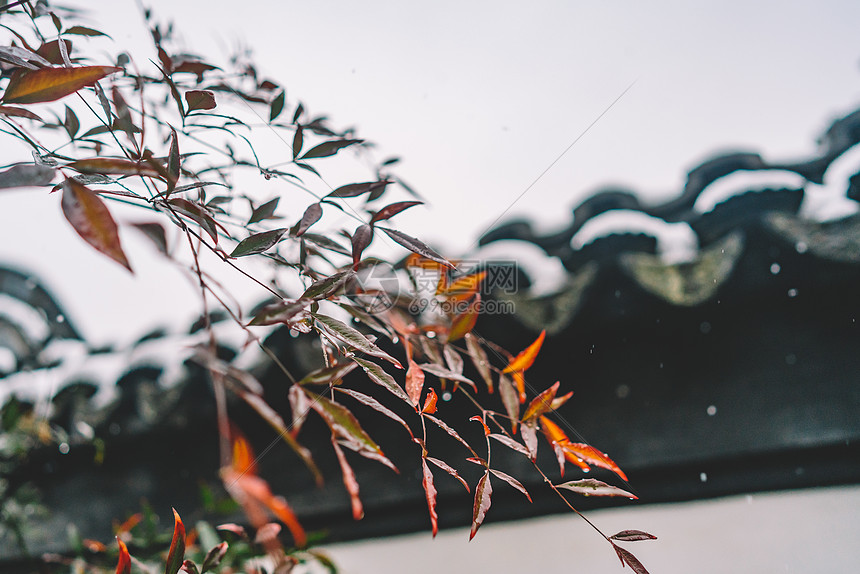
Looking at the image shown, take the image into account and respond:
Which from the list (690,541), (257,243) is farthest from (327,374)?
(690,541)

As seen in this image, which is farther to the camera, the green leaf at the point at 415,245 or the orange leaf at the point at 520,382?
the orange leaf at the point at 520,382

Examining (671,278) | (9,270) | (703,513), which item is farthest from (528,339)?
(9,270)

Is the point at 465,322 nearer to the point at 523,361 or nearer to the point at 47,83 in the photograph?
the point at 523,361

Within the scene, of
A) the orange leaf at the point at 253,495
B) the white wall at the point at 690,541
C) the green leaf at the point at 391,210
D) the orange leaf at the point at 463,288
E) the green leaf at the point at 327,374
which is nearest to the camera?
the orange leaf at the point at 253,495

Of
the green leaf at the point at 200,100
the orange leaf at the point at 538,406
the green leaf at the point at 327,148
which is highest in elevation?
the green leaf at the point at 327,148

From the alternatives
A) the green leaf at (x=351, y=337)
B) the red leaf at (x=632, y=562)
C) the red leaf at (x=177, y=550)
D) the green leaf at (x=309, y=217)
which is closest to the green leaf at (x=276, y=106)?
the green leaf at (x=309, y=217)

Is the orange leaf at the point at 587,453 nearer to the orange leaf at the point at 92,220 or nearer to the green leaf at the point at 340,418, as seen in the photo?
the green leaf at the point at 340,418

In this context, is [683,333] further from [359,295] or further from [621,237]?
[359,295]
